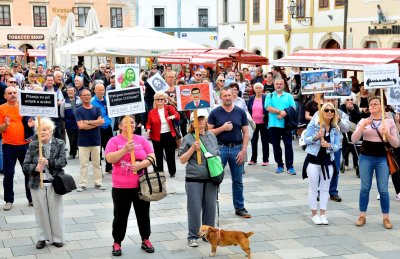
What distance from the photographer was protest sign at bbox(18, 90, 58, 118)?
299 inches

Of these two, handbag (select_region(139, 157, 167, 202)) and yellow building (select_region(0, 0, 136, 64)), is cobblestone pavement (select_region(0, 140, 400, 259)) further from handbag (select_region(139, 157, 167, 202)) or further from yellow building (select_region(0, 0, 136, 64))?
yellow building (select_region(0, 0, 136, 64))

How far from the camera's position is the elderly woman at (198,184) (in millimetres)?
7012

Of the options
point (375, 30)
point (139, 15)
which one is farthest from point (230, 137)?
point (139, 15)

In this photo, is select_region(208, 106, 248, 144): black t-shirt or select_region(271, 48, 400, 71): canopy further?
select_region(271, 48, 400, 71): canopy

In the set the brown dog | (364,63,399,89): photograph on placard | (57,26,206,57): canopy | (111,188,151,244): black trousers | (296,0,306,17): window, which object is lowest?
the brown dog

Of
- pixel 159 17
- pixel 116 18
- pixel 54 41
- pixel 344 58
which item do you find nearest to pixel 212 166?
pixel 344 58

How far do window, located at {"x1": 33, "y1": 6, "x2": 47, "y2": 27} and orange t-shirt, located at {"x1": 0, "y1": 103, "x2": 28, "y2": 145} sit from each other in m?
42.9

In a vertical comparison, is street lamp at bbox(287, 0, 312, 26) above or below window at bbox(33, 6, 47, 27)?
below

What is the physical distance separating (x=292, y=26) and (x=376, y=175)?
83.5 feet

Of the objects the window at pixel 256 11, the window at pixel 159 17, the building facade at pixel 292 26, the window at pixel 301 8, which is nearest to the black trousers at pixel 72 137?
the building facade at pixel 292 26

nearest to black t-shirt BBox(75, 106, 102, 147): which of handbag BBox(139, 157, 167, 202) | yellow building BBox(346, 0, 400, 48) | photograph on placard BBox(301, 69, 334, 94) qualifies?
photograph on placard BBox(301, 69, 334, 94)

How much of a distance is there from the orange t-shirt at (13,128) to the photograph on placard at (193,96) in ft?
9.55

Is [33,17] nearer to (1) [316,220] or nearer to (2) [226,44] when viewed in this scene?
(2) [226,44]

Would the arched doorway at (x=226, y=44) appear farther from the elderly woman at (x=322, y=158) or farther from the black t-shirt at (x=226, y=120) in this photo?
the elderly woman at (x=322, y=158)
